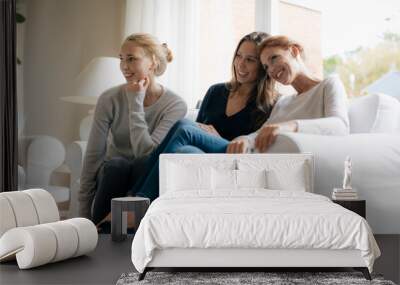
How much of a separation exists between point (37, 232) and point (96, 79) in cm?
238

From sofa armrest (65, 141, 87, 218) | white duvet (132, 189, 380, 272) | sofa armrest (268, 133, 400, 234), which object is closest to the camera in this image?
white duvet (132, 189, 380, 272)

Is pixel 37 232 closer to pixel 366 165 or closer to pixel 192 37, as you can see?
pixel 192 37

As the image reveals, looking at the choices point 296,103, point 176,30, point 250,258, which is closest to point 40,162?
point 176,30

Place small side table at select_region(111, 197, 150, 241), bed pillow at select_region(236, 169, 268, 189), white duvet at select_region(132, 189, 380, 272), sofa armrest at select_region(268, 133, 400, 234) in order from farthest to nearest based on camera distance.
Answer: sofa armrest at select_region(268, 133, 400, 234), small side table at select_region(111, 197, 150, 241), bed pillow at select_region(236, 169, 268, 189), white duvet at select_region(132, 189, 380, 272)

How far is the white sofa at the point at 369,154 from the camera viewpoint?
6.86 m

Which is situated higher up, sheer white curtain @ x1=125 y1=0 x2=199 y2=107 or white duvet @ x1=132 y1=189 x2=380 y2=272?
sheer white curtain @ x1=125 y1=0 x2=199 y2=107

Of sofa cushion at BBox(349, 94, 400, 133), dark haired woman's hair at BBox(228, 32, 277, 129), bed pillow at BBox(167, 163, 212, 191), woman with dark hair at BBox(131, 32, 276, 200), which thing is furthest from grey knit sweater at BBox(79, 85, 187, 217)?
sofa cushion at BBox(349, 94, 400, 133)

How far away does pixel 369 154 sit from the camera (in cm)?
686

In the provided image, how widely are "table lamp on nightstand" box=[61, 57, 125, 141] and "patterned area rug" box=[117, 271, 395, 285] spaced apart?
8.13 feet

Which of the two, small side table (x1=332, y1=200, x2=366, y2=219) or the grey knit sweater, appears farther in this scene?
the grey knit sweater

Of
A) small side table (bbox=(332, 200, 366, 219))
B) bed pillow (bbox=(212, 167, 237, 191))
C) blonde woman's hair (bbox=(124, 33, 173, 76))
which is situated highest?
blonde woman's hair (bbox=(124, 33, 173, 76))

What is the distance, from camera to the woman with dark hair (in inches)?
274

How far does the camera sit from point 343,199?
21.3 feet

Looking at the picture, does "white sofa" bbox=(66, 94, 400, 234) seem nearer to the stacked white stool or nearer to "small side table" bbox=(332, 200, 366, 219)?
"small side table" bbox=(332, 200, 366, 219)
